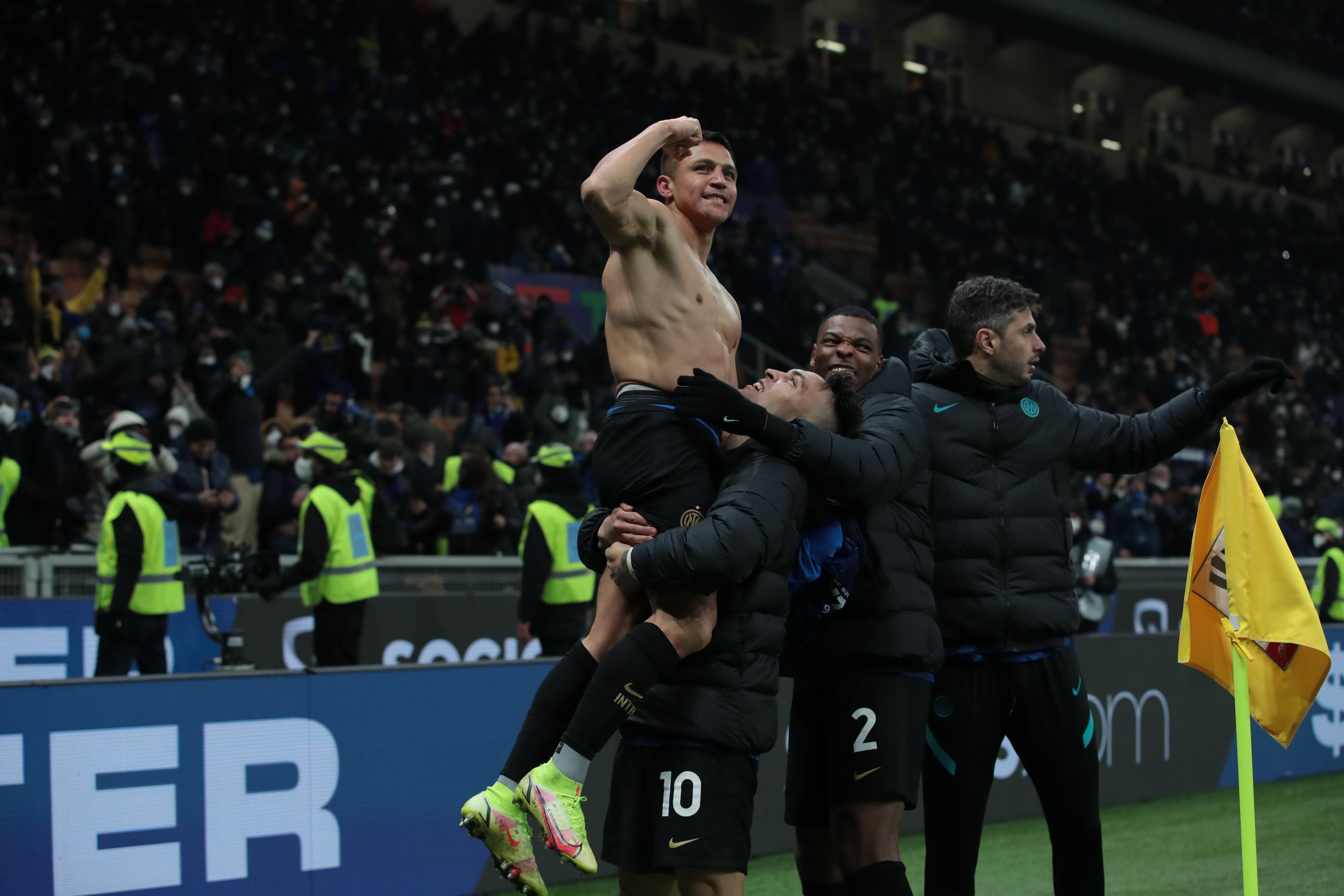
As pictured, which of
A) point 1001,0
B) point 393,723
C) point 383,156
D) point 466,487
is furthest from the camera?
point 1001,0

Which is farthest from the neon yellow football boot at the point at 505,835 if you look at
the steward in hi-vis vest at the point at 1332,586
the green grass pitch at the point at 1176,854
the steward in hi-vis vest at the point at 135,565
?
the steward in hi-vis vest at the point at 1332,586

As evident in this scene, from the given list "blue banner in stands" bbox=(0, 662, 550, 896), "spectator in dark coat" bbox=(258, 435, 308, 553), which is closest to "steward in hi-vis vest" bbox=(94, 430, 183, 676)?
"spectator in dark coat" bbox=(258, 435, 308, 553)

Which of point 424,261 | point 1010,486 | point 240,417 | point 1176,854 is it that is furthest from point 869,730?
point 424,261

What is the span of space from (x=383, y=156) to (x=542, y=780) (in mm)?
16263

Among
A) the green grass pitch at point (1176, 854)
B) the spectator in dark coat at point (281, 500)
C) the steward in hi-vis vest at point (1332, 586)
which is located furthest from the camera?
the steward in hi-vis vest at point (1332, 586)

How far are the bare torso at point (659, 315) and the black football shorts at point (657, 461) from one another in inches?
4.0

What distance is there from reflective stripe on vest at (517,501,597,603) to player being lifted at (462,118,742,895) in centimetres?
531

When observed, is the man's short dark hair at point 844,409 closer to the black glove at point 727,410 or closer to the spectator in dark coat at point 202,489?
the black glove at point 727,410

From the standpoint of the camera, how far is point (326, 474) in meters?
9.45

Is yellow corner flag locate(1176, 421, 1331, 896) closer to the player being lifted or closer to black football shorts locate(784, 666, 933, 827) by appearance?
black football shorts locate(784, 666, 933, 827)

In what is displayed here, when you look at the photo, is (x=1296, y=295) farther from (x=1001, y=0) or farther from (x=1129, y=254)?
(x=1001, y=0)

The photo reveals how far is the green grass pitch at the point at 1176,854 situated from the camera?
6.34 m

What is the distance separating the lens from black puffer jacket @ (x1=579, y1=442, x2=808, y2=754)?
359cm

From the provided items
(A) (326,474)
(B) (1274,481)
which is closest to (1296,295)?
(B) (1274,481)
